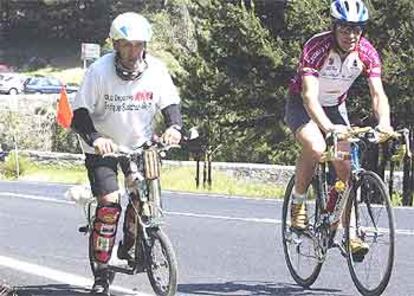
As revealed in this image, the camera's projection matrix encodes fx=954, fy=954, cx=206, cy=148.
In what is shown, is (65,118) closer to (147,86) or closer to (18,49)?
(147,86)

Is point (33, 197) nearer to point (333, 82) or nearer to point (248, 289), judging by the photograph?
point (248, 289)

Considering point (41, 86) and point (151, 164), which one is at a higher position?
point (41, 86)

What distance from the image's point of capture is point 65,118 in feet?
81.8

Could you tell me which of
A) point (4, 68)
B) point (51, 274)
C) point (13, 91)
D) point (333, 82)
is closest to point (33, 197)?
point (51, 274)

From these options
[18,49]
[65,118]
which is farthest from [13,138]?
[18,49]

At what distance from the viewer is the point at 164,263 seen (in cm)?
633

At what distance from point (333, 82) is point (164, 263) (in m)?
1.74

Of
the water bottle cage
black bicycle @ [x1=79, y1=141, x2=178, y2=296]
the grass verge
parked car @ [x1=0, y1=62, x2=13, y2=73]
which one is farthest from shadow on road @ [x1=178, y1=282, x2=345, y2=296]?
parked car @ [x1=0, y1=62, x2=13, y2=73]

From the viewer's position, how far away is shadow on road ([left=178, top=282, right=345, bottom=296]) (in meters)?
7.00

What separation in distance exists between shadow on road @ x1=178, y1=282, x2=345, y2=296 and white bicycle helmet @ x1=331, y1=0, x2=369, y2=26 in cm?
197

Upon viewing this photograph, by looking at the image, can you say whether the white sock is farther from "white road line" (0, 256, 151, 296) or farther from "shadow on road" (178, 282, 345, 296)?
"white road line" (0, 256, 151, 296)

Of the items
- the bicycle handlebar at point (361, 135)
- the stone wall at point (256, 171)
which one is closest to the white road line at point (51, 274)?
the bicycle handlebar at point (361, 135)

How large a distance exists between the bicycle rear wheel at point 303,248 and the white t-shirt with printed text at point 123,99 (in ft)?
4.51

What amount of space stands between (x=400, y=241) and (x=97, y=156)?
14.0ft
